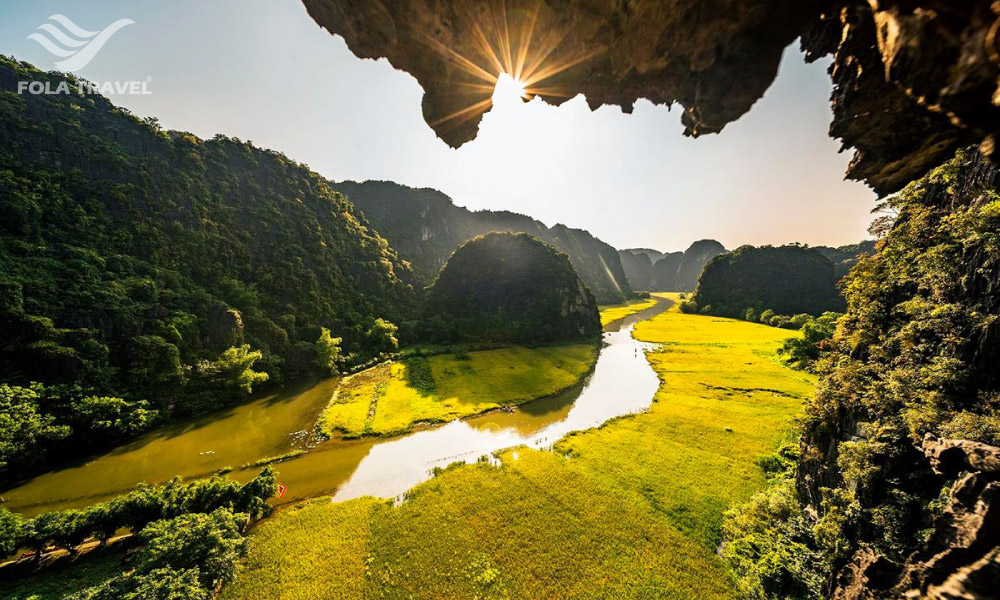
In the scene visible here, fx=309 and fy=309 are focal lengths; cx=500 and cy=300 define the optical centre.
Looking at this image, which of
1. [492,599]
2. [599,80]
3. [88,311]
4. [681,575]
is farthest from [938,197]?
[88,311]

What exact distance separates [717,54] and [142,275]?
52.7m

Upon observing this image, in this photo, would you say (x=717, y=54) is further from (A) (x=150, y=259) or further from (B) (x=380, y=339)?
(A) (x=150, y=259)

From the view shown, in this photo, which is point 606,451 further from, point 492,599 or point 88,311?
point 88,311

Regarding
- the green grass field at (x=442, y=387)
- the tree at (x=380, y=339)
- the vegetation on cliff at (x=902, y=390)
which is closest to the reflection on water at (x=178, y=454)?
the green grass field at (x=442, y=387)

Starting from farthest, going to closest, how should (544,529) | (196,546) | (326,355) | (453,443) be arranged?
(326,355), (453,443), (544,529), (196,546)

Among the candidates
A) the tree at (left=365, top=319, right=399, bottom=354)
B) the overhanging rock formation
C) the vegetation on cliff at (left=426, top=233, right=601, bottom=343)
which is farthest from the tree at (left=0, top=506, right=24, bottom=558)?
the vegetation on cliff at (left=426, top=233, right=601, bottom=343)

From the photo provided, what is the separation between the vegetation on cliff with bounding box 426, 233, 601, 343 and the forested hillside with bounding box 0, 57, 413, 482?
475 inches

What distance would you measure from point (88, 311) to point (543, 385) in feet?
139

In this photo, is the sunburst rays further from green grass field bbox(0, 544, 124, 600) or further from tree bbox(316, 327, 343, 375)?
tree bbox(316, 327, 343, 375)

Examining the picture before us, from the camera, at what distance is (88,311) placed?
26312 mm

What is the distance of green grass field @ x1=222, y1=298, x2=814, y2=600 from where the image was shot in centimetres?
1202

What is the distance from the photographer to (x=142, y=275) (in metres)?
34.6

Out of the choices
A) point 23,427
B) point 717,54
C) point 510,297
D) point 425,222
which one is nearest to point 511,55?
point 717,54

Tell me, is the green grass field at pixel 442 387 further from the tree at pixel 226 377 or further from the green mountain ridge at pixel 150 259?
the green mountain ridge at pixel 150 259
